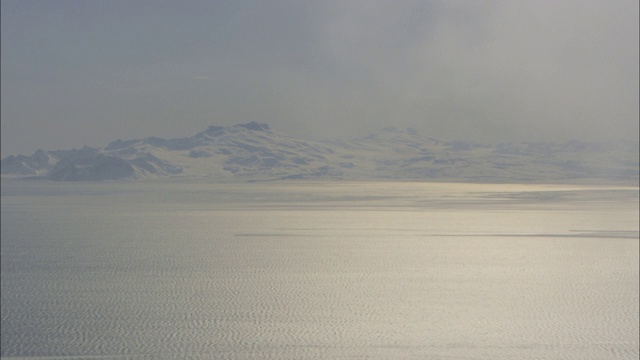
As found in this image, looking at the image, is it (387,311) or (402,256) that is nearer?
(387,311)

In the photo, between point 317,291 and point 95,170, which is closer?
point 317,291

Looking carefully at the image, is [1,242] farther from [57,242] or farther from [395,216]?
[395,216]

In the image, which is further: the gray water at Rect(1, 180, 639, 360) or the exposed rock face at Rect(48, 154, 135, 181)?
the exposed rock face at Rect(48, 154, 135, 181)

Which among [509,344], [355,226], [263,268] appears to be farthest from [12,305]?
[355,226]

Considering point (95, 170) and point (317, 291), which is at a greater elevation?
point (317, 291)

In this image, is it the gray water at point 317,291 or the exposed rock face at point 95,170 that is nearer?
the gray water at point 317,291

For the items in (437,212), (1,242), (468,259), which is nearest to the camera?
(468,259)

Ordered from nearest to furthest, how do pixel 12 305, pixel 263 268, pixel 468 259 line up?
1. pixel 12 305
2. pixel 263 268
3. pixel 468 259
